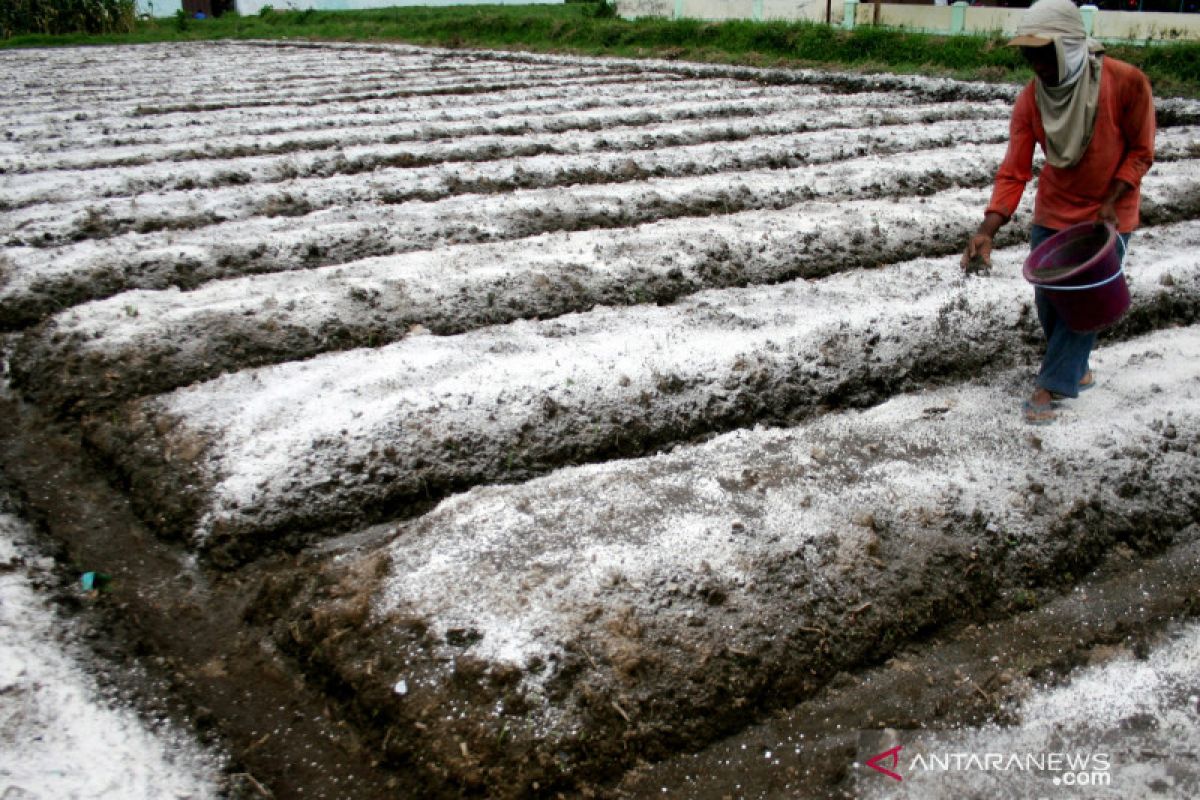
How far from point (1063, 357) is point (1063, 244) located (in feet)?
1.15

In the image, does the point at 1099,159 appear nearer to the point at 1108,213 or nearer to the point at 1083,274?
the point at 1108,213

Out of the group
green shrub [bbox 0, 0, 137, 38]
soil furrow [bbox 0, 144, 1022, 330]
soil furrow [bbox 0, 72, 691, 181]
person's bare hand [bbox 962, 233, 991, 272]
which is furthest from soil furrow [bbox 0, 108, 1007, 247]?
green shrub [bbox 0, 0, 137, 38]

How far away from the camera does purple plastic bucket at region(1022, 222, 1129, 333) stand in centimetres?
261

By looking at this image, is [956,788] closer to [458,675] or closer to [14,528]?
[458,675]

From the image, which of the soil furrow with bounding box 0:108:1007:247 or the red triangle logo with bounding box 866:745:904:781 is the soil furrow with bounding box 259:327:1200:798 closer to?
the red triangle logo with bounding box 866:745:904:781

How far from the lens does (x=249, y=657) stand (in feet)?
7.02

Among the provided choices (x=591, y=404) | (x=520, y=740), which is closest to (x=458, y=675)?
(x=520, y=740)

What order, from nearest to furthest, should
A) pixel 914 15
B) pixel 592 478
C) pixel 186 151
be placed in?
pixel 592 478, pixel 186 151, pixel 914 15

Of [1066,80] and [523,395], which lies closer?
[1066,80]

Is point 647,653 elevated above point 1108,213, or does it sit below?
below

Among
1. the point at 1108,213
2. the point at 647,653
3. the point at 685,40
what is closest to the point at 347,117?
the point at 1108,213

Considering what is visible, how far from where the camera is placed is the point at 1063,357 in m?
2.83

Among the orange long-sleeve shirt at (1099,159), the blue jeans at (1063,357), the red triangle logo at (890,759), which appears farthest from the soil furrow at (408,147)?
the red triangle logo at (890,759)

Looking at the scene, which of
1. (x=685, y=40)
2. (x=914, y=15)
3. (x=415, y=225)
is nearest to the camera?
(x=415, y=225)
